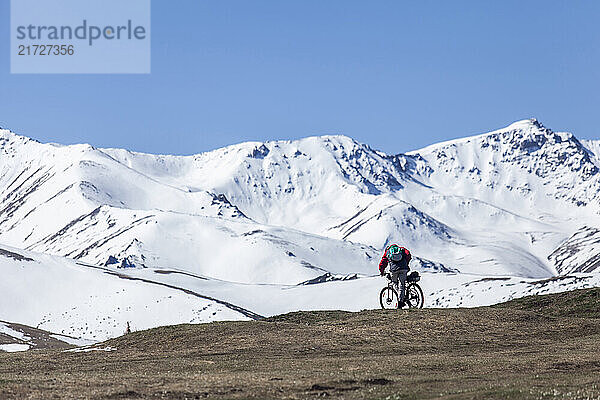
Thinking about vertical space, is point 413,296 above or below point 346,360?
above

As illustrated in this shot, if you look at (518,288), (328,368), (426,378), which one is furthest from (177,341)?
(518,288)

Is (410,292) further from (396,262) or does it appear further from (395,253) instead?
(395,253)

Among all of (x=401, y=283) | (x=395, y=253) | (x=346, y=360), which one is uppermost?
(x=395, y=253)

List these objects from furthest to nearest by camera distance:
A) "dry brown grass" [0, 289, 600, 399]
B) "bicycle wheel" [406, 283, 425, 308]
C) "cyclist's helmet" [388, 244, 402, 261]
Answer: "bicycle wheel" [406, 283, 425, 308], "cyclist's helmet" [388, 244, 402, 261], "dry brown grass" [0, 289, 600, 399]

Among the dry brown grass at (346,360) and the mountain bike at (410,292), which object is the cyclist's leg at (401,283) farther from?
the dry brown grass at (346,360)

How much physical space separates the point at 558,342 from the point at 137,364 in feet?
59.4

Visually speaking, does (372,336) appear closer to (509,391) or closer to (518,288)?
(509,391)

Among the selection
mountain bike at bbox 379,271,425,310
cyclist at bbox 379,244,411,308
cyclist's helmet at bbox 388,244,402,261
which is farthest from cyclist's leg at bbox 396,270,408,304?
cyclist's helmet at bbox 388,244,402,261

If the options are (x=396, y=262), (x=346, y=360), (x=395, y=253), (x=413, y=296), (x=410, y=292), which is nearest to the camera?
(x=346, y=360)

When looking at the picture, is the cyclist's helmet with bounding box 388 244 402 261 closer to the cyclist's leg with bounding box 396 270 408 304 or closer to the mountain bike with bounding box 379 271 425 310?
the cyclist's leg with bounding box 396 270 408 304

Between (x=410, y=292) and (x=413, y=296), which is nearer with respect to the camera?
(x=413, y=296)

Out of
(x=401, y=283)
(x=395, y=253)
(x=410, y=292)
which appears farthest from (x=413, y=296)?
(x=395, y=253)

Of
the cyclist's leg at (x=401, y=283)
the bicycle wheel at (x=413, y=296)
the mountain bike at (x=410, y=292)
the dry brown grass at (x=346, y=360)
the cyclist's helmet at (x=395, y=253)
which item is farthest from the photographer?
the bicycle wheel at (x=413, y=296)

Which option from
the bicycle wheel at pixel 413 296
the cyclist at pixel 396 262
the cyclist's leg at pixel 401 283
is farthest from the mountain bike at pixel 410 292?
the cyclist at pixel 396 262
